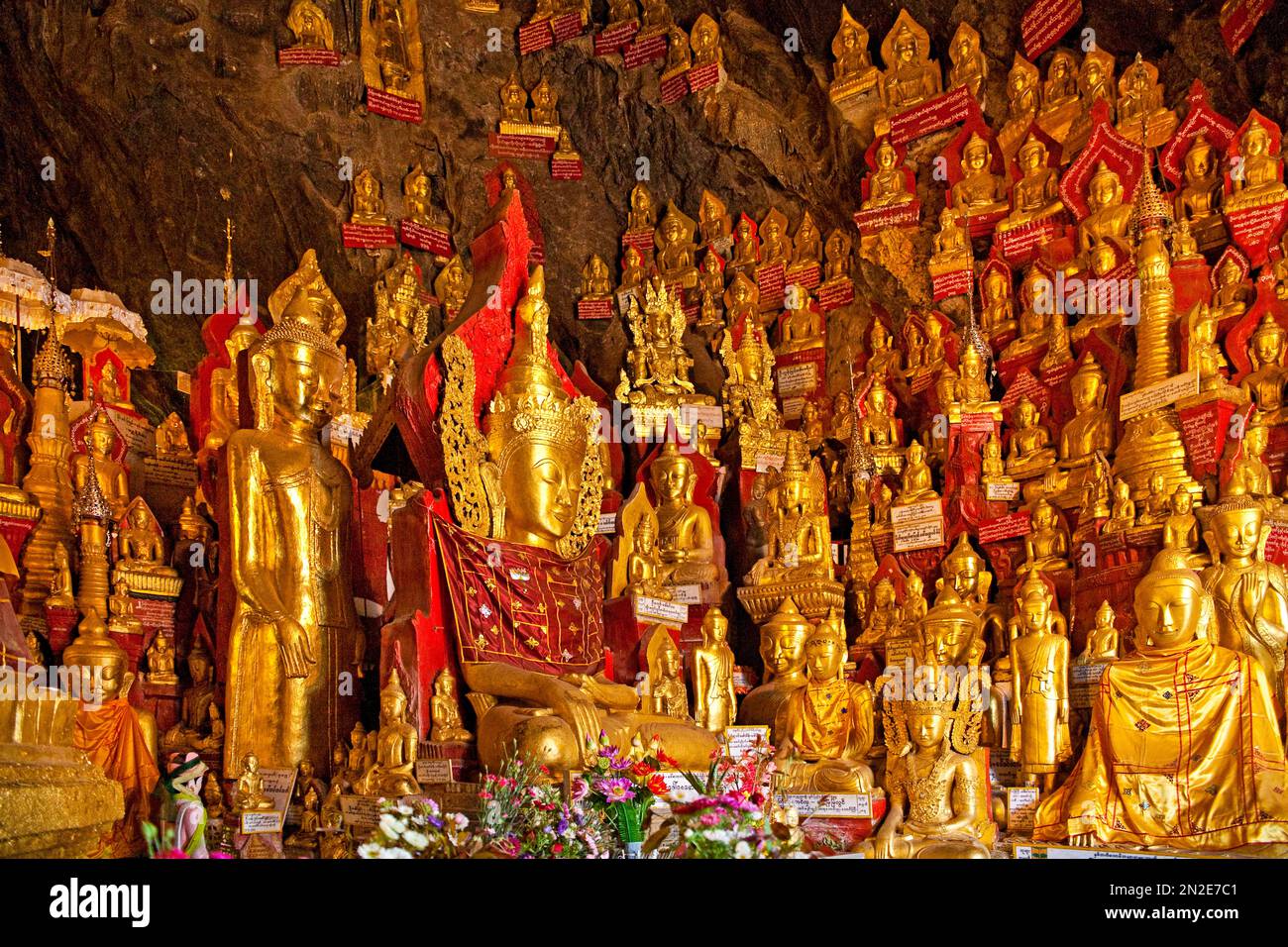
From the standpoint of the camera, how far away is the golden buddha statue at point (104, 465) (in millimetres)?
8117

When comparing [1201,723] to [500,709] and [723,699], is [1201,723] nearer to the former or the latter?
[723,699]

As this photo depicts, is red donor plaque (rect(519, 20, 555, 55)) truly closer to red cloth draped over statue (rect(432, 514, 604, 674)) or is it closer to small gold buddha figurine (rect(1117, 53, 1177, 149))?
small gold buddha figurine (rect(1117, 53, 1177, 149))

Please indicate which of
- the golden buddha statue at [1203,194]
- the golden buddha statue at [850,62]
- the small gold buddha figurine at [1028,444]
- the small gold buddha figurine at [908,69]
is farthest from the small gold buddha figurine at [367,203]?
the golden buddha statue at [1203,194]

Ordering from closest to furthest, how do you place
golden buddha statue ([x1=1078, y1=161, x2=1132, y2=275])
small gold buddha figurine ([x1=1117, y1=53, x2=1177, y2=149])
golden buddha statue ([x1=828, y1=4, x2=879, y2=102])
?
golden buddha statue ([x1=1078, y1=161, x2=1132, y2=275]) → small gold buddha figurine ([x1=1117, y1=53, x2=1177, y2=149]) → golden buddha statue ([x1=828, y1=4, x2=879, y2=102])

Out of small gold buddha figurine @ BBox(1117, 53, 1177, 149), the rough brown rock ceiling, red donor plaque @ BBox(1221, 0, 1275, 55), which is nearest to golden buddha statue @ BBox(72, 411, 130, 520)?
the rough brown rock ceiling

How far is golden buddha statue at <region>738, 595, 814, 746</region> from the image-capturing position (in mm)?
7188

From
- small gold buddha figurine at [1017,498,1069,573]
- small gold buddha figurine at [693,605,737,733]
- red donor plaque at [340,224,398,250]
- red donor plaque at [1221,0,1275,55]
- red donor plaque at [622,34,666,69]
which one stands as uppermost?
red donor plaque at [622,34,666,69]

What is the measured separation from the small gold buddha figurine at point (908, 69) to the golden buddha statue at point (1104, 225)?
145cm

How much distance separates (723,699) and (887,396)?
2.69 meters

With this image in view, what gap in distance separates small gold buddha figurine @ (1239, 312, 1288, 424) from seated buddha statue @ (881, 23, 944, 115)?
9.38 feet

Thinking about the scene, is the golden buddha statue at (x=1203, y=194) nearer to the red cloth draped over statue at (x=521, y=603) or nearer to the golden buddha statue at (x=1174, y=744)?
the golden buddha statue at (x=1174, y=744)
